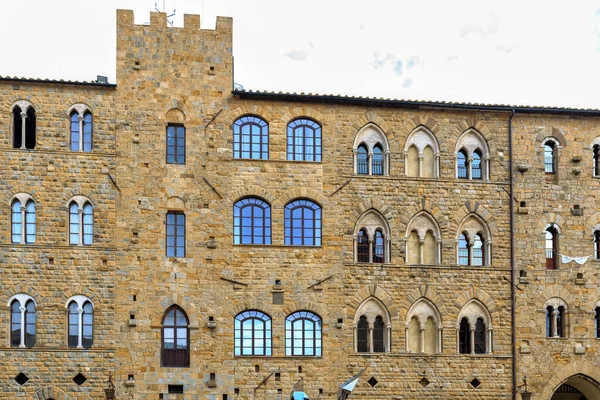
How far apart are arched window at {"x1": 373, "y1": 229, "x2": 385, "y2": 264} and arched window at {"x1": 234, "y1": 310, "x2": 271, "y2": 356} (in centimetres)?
482

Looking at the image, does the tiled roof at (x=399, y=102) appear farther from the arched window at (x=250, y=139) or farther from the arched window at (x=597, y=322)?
the arched window at (x=597, y=322)

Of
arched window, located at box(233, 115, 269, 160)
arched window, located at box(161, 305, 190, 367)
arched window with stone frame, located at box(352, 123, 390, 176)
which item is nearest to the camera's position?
arched window, located at box(161, 305, 190, 367)

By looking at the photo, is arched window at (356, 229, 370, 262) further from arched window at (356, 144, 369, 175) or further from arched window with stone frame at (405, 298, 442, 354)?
arched window with stone frame at (405, 298, 442, 354)

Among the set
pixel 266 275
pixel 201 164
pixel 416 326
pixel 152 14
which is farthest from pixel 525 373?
pixel 152 14

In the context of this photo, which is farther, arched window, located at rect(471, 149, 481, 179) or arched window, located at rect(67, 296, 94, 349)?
arched window, located at rect(471, 149, 481, 179)

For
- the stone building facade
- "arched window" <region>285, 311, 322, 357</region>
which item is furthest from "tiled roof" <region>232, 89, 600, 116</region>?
"arched window" <region>285, 311, 322, 357</region>

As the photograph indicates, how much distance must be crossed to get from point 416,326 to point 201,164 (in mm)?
10397

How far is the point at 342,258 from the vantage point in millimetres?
34344

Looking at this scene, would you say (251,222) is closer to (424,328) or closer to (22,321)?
(424,328)

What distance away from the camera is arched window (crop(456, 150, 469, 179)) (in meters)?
35.8

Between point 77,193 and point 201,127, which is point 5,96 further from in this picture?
point 201,127

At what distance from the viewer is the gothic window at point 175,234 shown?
3369cm

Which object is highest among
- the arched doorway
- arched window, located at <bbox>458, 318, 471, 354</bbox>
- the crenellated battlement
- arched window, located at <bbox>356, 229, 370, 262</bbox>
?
the crenellated battlement

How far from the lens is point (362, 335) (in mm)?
34312
